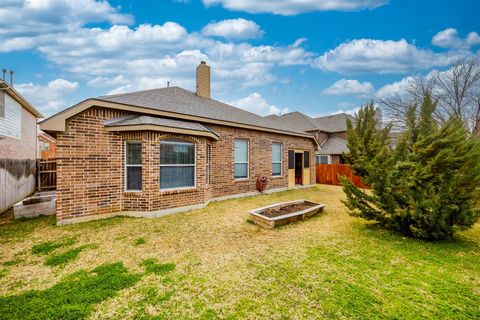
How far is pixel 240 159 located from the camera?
35.0 feet

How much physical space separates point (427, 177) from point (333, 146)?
18.2m

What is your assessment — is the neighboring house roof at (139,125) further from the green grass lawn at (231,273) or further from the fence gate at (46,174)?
the fence gate at (46,174)

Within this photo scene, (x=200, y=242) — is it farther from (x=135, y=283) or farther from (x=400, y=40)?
(x=400, y=40)

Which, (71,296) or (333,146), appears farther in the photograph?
(333,146)

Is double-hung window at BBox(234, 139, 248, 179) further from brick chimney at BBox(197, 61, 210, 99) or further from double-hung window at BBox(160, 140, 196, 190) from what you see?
brick chimney at BBox(197, 61, 210, 99)

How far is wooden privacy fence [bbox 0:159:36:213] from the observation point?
23.9 feet

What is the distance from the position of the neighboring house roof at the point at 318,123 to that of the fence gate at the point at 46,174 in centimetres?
1903

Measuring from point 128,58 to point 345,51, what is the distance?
1351 centimetres

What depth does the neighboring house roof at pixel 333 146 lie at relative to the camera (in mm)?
20659

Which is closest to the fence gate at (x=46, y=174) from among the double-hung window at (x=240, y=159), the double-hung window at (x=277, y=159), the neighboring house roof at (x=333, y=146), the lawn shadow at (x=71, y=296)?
the double-hung window at (x=240, y=159)

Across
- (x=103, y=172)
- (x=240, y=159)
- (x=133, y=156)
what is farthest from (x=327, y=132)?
(x=103, y=172)

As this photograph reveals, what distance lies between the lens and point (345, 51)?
14016 mm

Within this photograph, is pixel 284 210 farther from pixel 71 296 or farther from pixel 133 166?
pixel 71 296

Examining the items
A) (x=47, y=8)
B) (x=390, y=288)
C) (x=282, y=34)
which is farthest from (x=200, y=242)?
(x=282, y=34)
